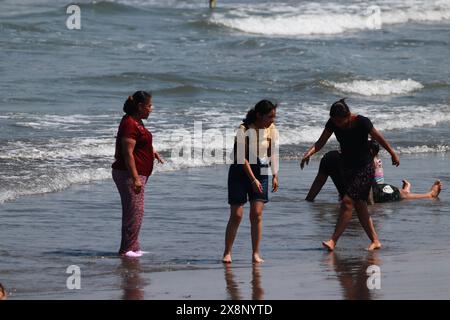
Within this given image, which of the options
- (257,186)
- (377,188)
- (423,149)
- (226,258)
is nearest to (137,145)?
(257,186)

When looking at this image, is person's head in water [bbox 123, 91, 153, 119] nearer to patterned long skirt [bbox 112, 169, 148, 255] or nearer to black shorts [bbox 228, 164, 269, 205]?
patterned long skirt [bbox 112, 169, 148, 255]

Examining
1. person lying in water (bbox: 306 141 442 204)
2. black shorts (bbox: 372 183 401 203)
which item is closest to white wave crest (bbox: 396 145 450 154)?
person lying in water (bbox: 306 141 442 204)

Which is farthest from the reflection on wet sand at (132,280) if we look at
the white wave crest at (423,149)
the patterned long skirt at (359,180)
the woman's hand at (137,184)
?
the white wave crest at (423,149)

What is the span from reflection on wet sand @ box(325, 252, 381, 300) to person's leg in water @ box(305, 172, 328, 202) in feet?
8.63

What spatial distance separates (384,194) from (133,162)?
3.96 metres

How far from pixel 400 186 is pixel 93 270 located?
214 inches

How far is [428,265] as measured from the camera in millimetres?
8680

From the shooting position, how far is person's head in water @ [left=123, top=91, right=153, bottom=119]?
9062 mm

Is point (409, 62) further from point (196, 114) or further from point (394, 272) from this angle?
point (394, 272)

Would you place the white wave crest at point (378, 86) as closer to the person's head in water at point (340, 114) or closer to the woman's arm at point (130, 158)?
the person's head in water at point (340, 114)

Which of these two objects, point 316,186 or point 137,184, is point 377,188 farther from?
point 137,184

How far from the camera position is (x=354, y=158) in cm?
946

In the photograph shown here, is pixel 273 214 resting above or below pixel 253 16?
below

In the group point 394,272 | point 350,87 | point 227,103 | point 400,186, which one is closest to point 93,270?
point 394,272
